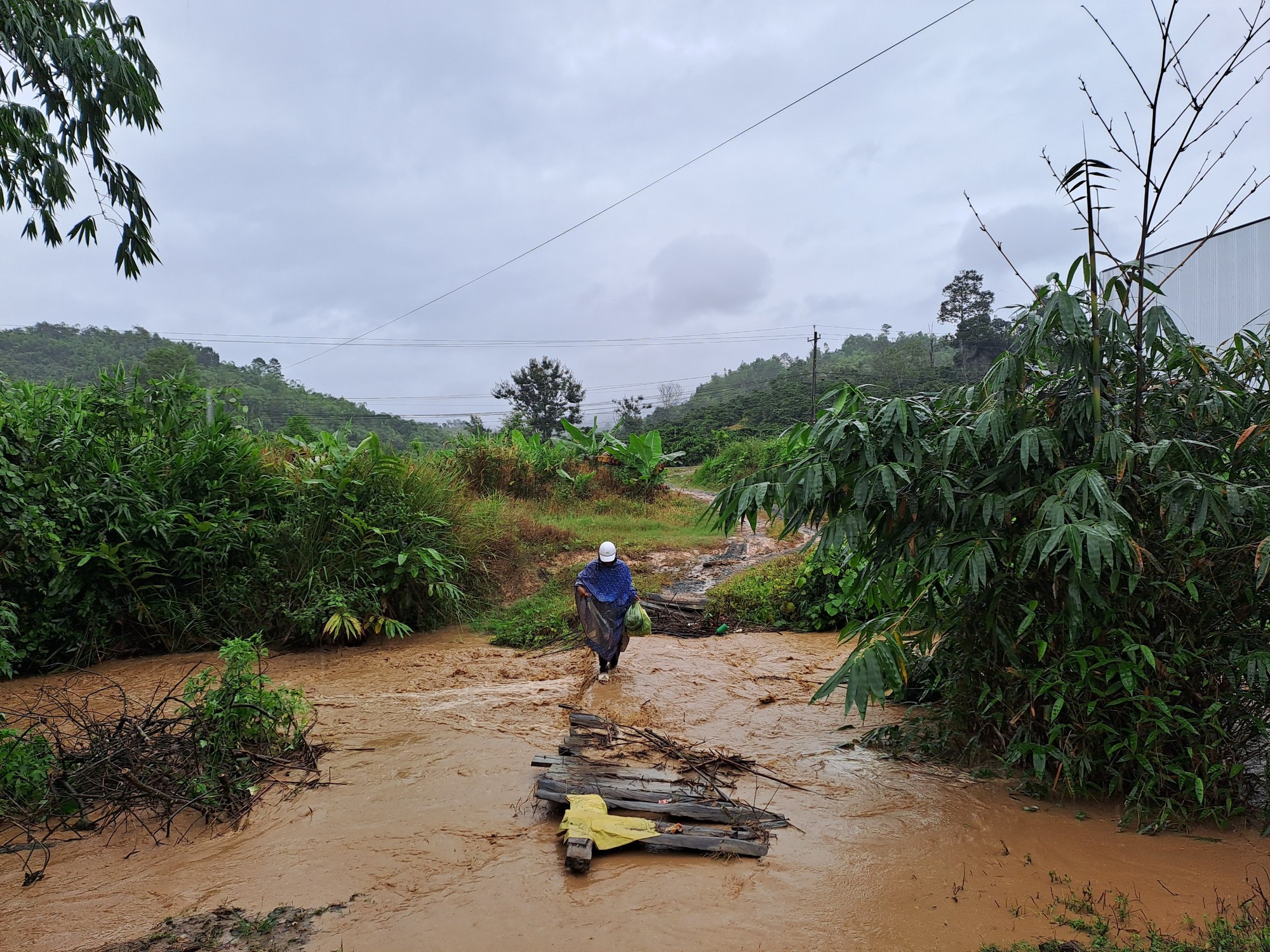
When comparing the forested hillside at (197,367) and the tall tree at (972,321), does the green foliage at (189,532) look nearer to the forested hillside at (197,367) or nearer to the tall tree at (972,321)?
the forested hillside at (197,367)

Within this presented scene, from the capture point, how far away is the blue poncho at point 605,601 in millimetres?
7828

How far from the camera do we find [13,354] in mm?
32281

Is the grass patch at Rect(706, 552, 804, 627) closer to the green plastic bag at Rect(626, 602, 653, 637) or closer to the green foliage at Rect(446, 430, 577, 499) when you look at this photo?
the green plastic bag at Rect(626, 602, 653, 637)

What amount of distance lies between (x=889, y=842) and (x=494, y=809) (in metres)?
2.37

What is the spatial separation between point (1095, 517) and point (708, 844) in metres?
2.58

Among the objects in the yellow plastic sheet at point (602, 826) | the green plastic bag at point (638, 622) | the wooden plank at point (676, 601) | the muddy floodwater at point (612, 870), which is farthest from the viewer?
the wooden plank at point (676, 601)

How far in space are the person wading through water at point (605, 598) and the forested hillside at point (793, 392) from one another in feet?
74.5

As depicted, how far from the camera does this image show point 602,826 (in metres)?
4.33

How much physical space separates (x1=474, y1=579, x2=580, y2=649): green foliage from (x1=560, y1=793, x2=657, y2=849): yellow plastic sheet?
528cm

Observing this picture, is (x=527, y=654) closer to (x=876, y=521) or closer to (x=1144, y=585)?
(x=876, y=521)

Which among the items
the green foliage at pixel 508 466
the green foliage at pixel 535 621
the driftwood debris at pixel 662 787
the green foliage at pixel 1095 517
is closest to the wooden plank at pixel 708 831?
the driftwood debris at pixel 662 787

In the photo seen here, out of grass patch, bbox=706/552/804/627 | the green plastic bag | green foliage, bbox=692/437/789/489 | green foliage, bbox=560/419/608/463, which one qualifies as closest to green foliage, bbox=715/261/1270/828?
the green plastic bag

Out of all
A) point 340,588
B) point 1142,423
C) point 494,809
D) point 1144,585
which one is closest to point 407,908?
point 494,809

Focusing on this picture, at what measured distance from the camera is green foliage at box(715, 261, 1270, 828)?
4051mm
